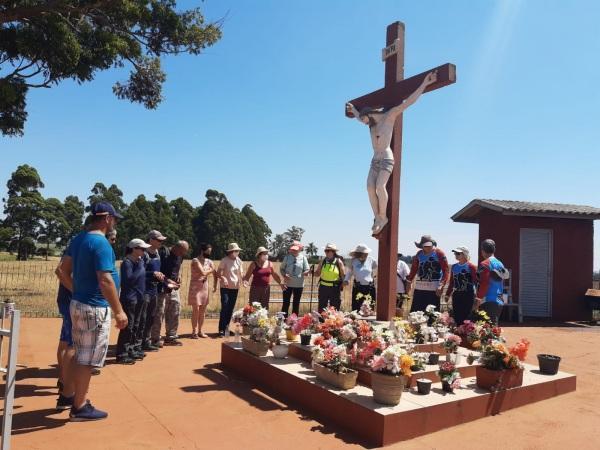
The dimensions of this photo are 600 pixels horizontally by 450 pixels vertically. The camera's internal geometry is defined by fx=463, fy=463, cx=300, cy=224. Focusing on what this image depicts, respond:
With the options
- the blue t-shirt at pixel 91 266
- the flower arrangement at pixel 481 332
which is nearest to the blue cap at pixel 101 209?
the blue t-shirt at pixel 91 266

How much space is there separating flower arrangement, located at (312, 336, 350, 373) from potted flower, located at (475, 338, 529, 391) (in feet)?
4.43

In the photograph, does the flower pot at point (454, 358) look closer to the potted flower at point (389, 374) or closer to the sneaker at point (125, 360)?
the potted flower at point (389, 374)

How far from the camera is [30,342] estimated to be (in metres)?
6.83

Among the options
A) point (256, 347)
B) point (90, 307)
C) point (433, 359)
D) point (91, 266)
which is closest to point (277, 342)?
point (256, 347)

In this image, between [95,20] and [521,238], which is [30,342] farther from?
[521,238]

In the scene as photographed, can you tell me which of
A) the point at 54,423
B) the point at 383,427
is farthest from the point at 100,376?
the point at 383,427

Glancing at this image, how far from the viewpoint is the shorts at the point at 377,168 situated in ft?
20.3

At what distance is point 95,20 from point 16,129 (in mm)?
3388

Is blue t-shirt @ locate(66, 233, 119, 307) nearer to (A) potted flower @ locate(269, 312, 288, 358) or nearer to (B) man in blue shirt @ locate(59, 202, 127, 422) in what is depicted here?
(B) man in blue shirt @ locate(59, 202, 127, 422)

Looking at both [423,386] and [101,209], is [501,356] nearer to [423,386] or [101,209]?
[423,386]

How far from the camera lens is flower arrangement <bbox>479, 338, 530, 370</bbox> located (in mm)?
4422

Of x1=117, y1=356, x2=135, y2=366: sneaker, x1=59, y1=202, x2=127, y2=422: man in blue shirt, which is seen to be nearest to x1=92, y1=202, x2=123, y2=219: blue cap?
x1=59, y1=202, x2=127, y2=422: man in blue shirt

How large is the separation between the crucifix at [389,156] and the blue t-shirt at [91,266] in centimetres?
361

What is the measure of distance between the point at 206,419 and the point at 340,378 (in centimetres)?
121
